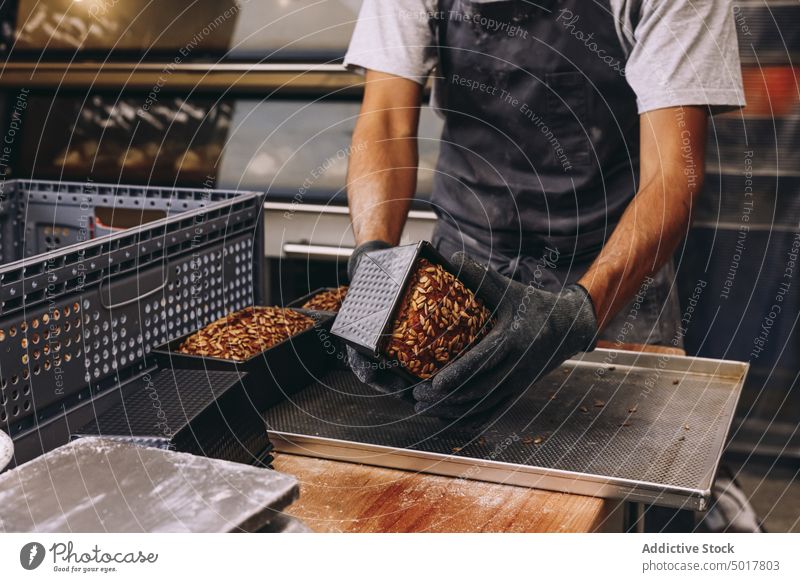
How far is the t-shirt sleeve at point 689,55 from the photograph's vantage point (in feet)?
3.06

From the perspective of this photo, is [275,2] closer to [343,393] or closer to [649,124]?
[649,124]

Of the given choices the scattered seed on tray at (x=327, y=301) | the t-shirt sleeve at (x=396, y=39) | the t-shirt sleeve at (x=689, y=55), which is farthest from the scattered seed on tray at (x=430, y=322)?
the t-shirt sleeve at (x=396, y=39)

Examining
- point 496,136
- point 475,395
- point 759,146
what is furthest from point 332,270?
point 475,395

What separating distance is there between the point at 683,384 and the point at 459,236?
0.45 metres

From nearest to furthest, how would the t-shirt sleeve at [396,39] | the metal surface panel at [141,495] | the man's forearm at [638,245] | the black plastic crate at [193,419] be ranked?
the metal surface panel at [141,495] < the black plastic crate at [193,419] < the man's forearm at [638,245] < the t-shirt sleeve at [396,39]

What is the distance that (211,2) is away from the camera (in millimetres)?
1850

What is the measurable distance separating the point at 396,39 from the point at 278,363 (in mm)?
560

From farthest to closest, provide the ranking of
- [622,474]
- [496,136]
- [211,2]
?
[211,2], [496,136], [622,474]

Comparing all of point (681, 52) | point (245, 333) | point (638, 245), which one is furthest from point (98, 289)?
point (681, 52)

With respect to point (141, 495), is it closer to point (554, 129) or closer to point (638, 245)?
point (638, 245)

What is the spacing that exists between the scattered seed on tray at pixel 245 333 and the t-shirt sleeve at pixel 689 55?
51 centimetres

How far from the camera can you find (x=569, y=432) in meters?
0.72

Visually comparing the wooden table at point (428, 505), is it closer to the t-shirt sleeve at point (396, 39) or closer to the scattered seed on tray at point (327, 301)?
the scattered seed on tray at point (327, 301)

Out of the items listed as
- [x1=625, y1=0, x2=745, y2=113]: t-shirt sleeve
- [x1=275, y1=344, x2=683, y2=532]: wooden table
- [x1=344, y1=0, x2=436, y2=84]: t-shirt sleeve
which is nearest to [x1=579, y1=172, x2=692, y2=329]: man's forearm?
[x1=625, y1=0, x2=745, y2=113]: t-shirt sleeve
